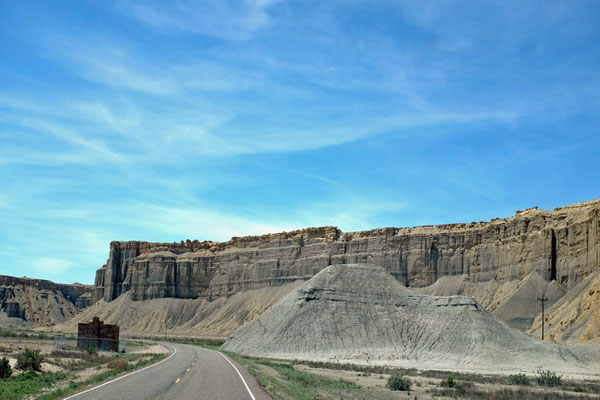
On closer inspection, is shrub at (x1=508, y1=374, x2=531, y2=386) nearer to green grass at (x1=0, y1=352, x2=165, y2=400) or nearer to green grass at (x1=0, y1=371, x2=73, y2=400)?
green grass at (x1=0, y1=352, x2=165, y2=400)

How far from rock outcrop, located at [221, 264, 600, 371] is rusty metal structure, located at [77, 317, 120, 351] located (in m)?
13.7

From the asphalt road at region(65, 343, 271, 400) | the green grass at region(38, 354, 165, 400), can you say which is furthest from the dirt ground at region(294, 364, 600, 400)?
the green grass at region(38, 354, 165, 400)

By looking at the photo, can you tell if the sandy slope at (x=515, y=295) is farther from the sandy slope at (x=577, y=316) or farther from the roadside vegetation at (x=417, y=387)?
the roadside vegetation at (x=417, y=387)

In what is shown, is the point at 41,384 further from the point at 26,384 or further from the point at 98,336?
the point at 98,336

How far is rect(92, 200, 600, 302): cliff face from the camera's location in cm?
10456

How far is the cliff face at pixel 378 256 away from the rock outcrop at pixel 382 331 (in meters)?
33.1

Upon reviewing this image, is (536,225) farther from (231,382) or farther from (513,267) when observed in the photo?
(231,382)

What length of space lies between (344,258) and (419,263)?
54.4 ft

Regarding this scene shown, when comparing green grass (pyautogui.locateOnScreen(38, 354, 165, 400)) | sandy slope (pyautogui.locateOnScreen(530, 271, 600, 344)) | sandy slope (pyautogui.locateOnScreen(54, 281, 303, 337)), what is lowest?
sandy slope (pyautogui.locateOnScreen(54, 281, 303, 337))

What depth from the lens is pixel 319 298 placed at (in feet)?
255

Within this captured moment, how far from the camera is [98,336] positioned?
68.9 m

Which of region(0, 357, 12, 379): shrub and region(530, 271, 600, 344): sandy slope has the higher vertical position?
region(530, 271, 600, 344): sandy slope

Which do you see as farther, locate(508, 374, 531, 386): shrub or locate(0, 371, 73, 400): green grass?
locate(508, 374, 531, 386): shrub

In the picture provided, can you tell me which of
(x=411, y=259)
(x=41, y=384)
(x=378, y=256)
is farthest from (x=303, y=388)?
(x=378, y=256)
